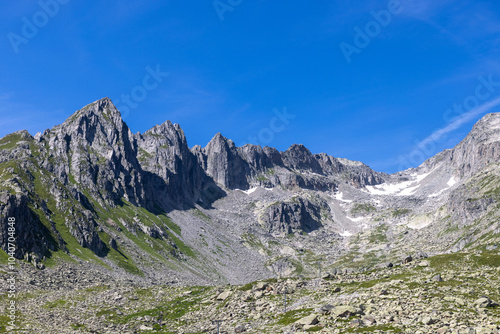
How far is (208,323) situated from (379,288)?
116 ft

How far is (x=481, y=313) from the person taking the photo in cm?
5544

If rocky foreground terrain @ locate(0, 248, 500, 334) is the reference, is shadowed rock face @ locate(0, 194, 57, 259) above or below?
above

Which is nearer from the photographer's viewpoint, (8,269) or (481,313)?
(481,313)

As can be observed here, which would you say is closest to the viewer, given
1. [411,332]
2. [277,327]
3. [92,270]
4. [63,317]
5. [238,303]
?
[411,332]

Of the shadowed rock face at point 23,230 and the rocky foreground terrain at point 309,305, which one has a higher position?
the shadowed rock face at point 23,230

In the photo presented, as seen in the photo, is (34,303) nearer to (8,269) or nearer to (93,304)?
(93,304)

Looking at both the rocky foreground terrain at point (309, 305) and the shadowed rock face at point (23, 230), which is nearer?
the rocky foreground terrain at point (309, 305)

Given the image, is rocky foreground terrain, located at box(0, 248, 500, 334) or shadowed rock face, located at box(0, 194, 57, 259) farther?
shadowed rock face, located at box(0, 194, 57, 259)

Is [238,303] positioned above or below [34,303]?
below

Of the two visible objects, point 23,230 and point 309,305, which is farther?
point 23,230

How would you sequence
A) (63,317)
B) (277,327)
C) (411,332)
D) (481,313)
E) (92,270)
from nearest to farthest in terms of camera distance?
(411,332) → (481,313) → (277,327) → (63,317) → (92,270)

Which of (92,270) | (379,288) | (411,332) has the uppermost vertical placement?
(92,270)

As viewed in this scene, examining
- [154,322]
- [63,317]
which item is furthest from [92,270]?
[154,322]

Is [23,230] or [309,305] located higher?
[23,230]
